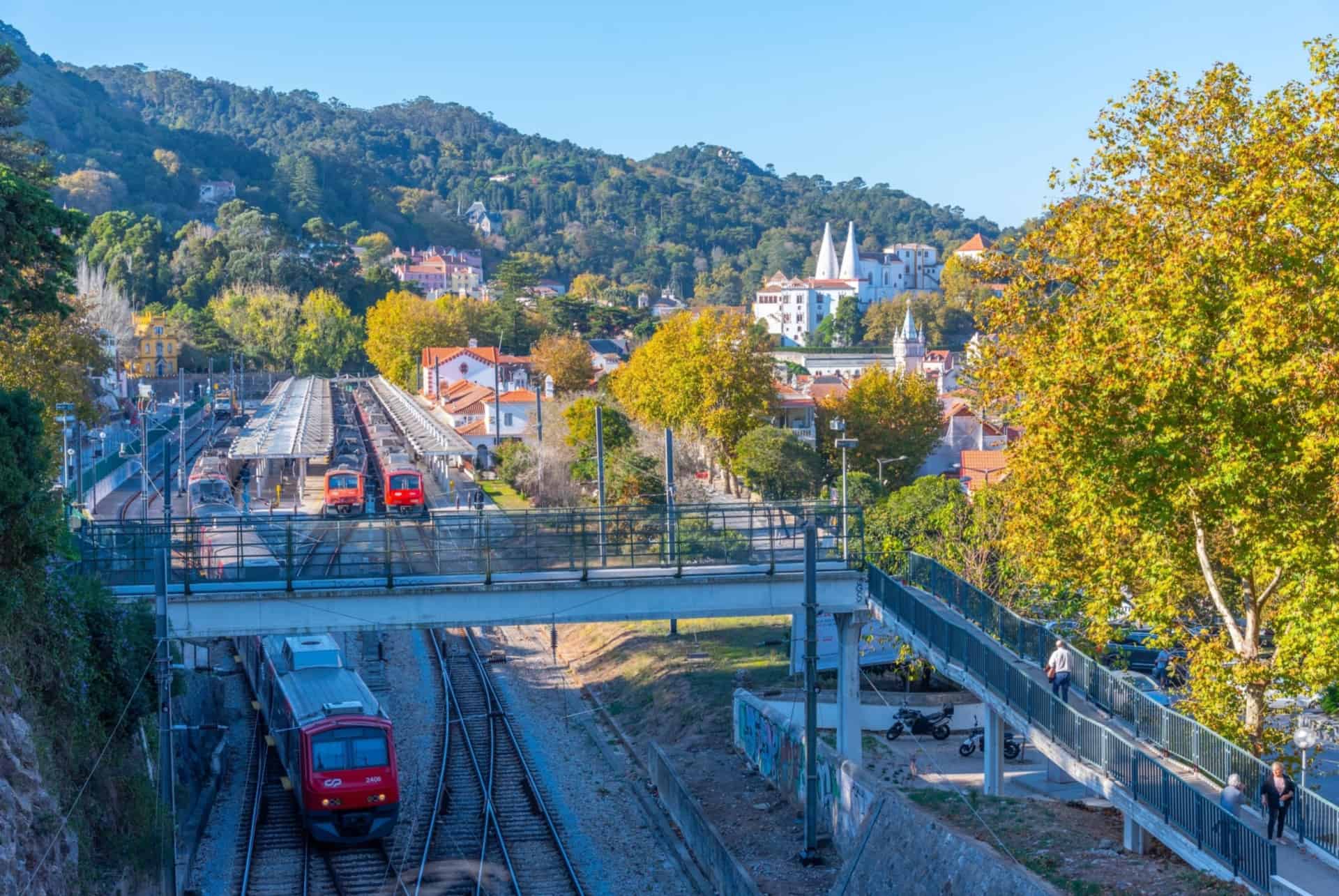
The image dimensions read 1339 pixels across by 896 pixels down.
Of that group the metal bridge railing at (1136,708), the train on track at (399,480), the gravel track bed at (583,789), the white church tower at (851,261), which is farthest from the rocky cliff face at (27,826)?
the white church tower at (851,261)

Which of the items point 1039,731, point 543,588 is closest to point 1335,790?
point 1039,731

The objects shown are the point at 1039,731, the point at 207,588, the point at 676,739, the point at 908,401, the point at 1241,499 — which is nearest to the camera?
the point at 1241,499

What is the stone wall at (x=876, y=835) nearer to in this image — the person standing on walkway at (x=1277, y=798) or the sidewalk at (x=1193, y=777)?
the sidewalk at (x=1193, y=777)

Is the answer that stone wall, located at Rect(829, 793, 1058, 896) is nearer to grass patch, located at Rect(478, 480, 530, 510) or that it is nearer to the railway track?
the railway track

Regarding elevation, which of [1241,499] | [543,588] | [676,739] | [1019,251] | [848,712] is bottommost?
[676,739]

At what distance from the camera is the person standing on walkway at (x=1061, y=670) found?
57.3ft

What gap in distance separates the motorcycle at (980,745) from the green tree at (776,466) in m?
23.2

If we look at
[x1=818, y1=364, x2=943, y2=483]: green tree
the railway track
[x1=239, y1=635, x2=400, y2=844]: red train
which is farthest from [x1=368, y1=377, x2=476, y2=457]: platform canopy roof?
[x1=239, y1=635, x2=400, y2=844]: red train

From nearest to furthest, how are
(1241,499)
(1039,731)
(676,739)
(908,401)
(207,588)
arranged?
(1241,499)
(1039,731)
(207,588)
(676,739)
(908,401)

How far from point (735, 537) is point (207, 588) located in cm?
753

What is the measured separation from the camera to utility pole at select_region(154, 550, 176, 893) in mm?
15984

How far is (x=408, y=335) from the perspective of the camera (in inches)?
4158

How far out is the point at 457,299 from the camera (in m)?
118

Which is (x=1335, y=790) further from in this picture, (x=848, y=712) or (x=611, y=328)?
(x=611, y=328)
